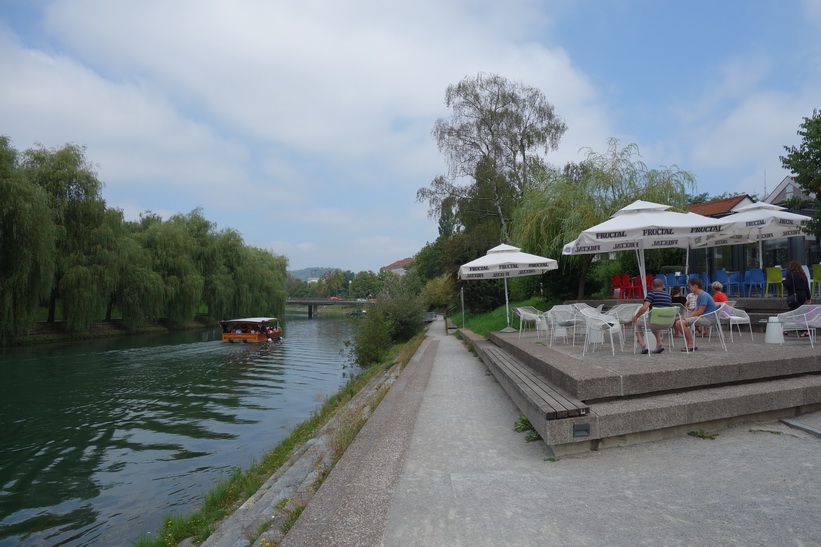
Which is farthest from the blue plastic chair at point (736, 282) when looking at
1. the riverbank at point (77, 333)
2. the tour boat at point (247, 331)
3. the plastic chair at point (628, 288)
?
the riverbank at point (77, 333)

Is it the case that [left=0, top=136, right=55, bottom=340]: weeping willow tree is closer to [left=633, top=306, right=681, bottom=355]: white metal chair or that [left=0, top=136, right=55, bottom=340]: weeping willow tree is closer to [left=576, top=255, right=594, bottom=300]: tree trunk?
[left=576, top=255, right=594, bottom=300]: tree trunk

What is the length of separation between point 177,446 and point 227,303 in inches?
1284

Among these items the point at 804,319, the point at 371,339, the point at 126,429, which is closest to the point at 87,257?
the point at 371,339

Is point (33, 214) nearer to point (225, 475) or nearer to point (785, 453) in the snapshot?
point (225, 475)

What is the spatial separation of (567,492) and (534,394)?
1681mm

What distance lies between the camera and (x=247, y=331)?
32.3 m

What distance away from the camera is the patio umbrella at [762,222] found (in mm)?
11094

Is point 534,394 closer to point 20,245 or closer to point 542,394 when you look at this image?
point 542,394

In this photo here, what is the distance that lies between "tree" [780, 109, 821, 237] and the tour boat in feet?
90.9

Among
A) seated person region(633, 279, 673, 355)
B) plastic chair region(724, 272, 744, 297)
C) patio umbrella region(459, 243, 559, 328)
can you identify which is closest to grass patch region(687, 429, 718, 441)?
seated person region(633, 279, 673, 355)

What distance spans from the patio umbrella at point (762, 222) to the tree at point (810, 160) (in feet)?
1.96

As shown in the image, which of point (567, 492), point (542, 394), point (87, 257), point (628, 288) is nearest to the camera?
point (567, 492)

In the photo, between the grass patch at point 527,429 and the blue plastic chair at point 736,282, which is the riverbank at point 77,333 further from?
the blue plastic chair at point 736,282

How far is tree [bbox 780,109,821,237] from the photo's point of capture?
11.2m
